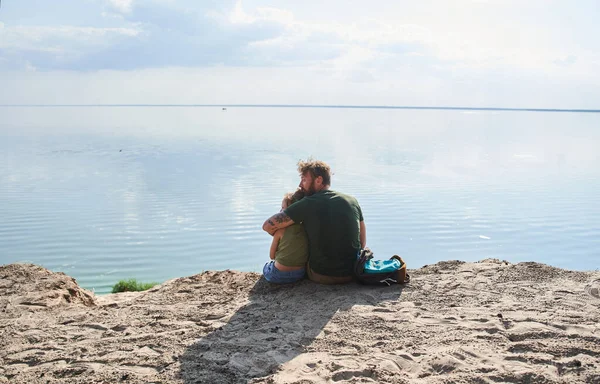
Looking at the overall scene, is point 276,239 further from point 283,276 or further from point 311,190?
point 311,190

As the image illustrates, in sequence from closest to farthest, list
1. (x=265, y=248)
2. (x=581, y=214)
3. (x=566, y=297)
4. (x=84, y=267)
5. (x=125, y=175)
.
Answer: (x=566, y=297) → (x=84, y=267) → (x=265, y=248) → (x=581, y=214) → (x=125, y=175)

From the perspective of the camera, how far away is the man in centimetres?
635

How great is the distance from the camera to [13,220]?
1480 centimetres

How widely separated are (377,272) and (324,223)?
0.85m

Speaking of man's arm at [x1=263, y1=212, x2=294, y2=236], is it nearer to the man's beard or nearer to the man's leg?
the man's beard

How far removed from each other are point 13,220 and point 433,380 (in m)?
13.7

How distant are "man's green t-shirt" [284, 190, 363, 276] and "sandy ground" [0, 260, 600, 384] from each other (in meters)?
0.32

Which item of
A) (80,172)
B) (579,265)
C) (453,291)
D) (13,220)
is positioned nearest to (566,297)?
(453,291)

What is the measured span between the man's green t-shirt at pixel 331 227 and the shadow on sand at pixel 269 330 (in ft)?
0.99

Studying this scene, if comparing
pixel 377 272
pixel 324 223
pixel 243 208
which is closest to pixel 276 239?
pixel 324 223

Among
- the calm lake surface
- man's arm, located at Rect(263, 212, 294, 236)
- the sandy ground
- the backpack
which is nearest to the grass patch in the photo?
the calm lake surface

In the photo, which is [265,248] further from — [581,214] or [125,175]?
[125,175]

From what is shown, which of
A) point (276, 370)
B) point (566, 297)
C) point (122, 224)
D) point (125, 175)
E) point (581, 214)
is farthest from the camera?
point (125, 175)

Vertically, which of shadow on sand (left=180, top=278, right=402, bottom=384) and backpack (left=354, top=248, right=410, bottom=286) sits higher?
backpack (left=354, top=248, right=410, bottom=286)
